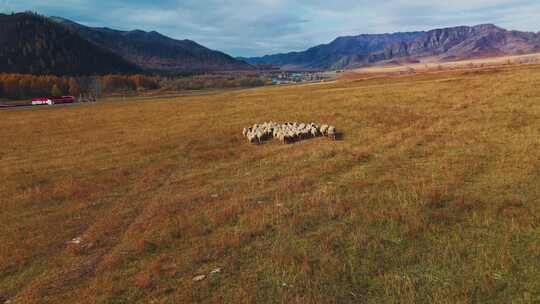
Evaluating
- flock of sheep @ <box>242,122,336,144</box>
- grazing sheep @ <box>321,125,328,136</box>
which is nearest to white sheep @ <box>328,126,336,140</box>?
flock of sheep @ <box>242,122,336,144</box>

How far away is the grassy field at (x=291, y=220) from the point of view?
325 inches

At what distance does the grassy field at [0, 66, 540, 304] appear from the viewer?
325 inches

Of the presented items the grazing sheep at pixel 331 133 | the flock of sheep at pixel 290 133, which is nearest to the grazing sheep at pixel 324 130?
the flock of sheep at pixel 290 133

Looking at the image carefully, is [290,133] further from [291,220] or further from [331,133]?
[291,220]

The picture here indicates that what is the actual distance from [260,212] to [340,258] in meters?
4.06

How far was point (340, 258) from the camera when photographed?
927 cm

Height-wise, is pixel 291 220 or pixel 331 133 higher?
pixel 331 133

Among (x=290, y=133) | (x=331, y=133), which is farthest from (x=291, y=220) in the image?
(x=331, y=133)

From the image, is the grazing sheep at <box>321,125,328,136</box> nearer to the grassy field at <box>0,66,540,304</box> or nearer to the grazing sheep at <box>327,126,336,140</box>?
the grazing sheep at <box>327,126,336,140</box>

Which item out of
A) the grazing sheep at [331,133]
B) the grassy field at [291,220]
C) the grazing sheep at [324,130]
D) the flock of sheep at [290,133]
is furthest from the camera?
the grazing sheep at [324,130]

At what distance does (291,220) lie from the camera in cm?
1172

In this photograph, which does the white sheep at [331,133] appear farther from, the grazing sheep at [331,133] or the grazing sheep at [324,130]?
the grazing sheep at [324,130]

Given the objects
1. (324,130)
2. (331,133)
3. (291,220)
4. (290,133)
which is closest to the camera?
(291,220)

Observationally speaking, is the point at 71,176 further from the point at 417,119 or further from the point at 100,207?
the point at 417,119
